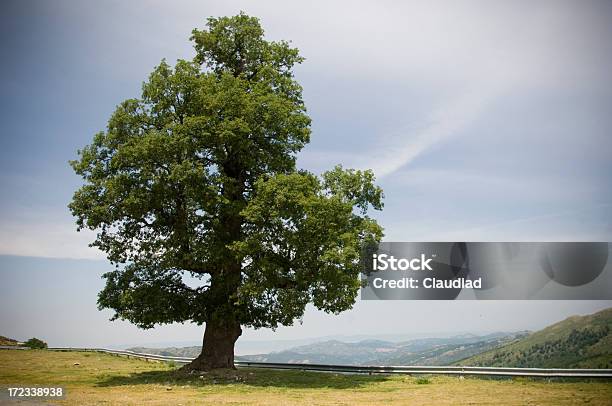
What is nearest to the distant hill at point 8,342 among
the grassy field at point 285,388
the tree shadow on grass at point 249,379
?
the grassy field at point 285,388

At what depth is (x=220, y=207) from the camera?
104 ft

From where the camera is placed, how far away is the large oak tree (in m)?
29.8

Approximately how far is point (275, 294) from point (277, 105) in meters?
10.8

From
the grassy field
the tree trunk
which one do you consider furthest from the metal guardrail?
the tree trunk

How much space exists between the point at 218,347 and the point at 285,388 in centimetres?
736

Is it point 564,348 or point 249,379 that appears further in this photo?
point 564,348

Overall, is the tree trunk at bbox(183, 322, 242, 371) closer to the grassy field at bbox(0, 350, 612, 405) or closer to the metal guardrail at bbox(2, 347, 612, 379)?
the grassy field at bbox(0, 350, 612, 405)

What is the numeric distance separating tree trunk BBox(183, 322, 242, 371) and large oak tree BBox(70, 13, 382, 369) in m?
0.06

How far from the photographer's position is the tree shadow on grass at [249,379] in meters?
29.6

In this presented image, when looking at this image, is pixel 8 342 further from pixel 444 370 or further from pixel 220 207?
pixel 444 370

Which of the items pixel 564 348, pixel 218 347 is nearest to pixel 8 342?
pixel 218 347

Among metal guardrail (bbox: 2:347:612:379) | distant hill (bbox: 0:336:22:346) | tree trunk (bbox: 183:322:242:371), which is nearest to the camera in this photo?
metal guardrail (bbox: 2:347:612:379)

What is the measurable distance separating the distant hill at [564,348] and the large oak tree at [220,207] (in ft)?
126

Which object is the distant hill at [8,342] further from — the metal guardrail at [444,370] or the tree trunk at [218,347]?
the tree trunk at [218,347]
